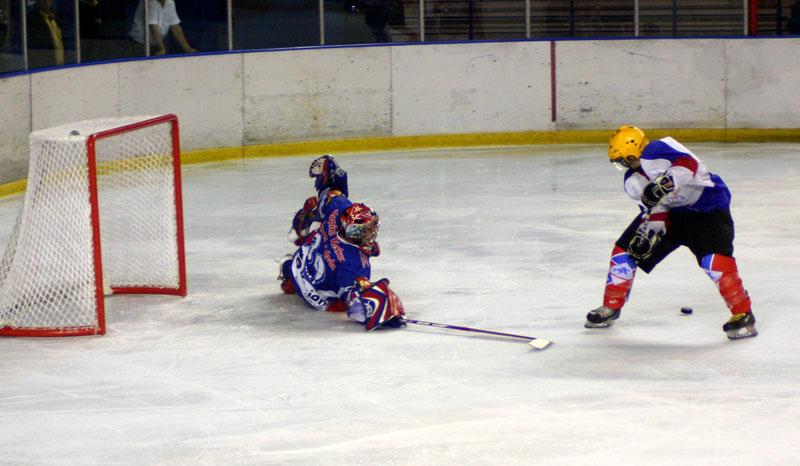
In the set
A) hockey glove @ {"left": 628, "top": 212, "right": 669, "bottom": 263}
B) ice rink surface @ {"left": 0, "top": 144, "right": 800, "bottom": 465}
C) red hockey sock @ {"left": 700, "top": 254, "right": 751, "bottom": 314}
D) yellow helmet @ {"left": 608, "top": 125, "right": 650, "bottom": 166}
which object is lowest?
ice rink surface @ {"left": 0, "top": 144, "right": 800, "bottom": 465}

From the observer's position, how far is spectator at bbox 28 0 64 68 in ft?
35.2

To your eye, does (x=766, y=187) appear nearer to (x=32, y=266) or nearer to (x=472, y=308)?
(x=472, y=308)

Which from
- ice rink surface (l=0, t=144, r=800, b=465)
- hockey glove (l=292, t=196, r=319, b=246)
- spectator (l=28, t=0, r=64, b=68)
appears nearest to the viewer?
ice rink surface (l=0, t=144, r=800, b=465)

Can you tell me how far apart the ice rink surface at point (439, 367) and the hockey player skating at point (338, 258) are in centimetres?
11

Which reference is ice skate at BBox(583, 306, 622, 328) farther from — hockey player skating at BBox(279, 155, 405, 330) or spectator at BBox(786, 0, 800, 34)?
spectator at BBox(786, 0, 800, 34)

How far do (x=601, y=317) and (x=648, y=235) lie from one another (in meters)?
0.44

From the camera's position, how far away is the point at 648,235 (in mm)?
6121

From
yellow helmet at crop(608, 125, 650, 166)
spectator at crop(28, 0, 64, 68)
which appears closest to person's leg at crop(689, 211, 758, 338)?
yellow helmet at crop(608, 125, 650, 166)

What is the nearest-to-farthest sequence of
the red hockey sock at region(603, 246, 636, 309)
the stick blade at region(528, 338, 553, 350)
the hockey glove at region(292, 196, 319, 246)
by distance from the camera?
the stick blade at region(528, 338, 553, 350) < the red hockey sock at region(603, 246, 636, 309) < the hockey glove at region(292, 196, 319, 246)

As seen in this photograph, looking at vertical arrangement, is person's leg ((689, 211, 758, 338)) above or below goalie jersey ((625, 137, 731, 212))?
below

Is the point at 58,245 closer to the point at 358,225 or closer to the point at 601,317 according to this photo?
the point at 358,225

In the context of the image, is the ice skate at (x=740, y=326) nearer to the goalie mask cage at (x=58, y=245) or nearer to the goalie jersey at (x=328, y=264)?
the goalie jersey at (x=328, y=264)

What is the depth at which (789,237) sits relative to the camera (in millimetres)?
8414

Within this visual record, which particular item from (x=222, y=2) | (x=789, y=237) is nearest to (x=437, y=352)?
(x=789, y=237)
